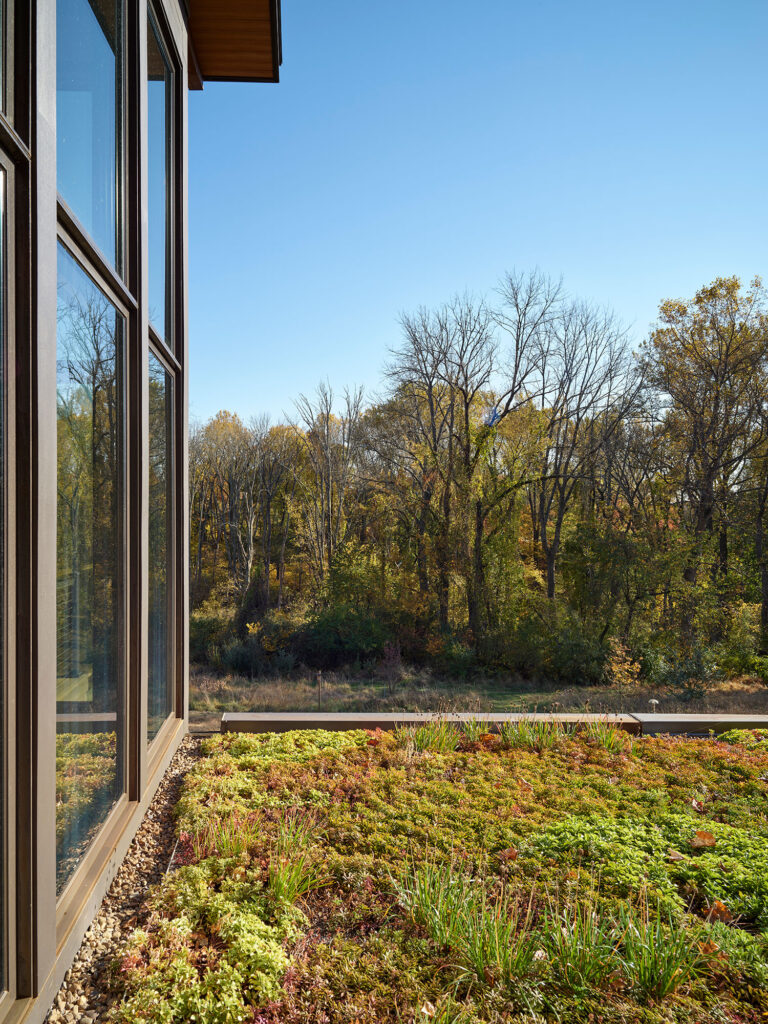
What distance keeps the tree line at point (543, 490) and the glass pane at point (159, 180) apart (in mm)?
11429

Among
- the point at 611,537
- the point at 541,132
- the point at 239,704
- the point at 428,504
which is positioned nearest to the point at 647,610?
the point at 611,537

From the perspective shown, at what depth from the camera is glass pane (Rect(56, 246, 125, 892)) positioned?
80.8 inches

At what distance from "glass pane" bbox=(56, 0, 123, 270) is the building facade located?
13 millimetres

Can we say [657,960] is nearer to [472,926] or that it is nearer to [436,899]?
[472,926]

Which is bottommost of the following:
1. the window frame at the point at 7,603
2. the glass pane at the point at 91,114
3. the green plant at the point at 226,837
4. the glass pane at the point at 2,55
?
the green plant at the point at 226,837

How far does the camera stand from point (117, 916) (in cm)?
241

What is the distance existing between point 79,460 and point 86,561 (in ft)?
1.25

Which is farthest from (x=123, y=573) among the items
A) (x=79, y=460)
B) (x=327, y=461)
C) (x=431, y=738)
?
(x=327, y=461)

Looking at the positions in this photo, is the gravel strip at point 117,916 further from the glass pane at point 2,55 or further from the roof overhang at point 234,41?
the roof overhang at point 234,41

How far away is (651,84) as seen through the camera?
23.5 feet

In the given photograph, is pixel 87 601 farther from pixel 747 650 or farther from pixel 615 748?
pixel 747 650

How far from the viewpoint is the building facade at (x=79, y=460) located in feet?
5.26

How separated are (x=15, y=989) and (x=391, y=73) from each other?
29.3ft

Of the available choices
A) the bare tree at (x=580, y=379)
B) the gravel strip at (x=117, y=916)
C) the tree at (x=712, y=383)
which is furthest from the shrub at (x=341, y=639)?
the gravel strip at (x=117, y=916)
